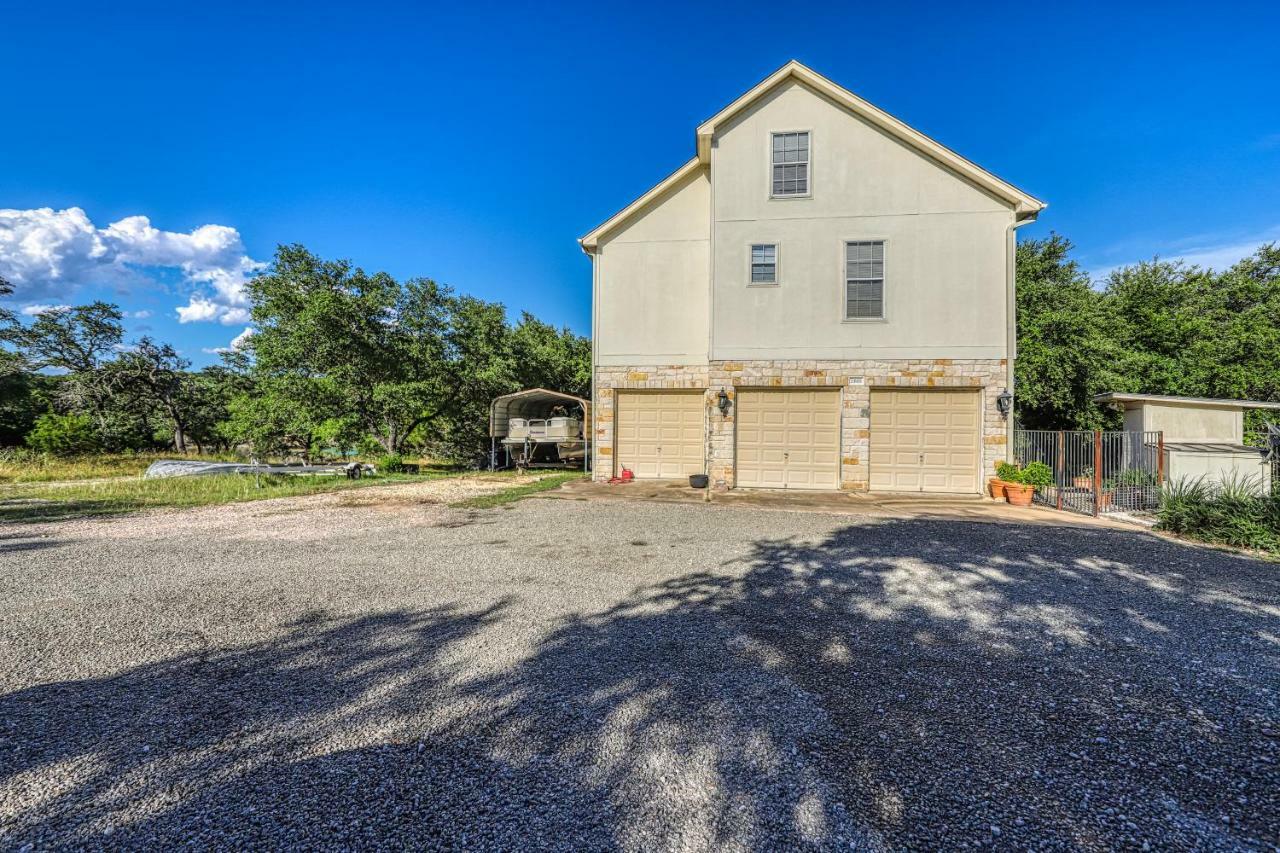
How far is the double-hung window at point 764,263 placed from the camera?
1209cm

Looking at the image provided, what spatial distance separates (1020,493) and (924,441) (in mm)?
2020

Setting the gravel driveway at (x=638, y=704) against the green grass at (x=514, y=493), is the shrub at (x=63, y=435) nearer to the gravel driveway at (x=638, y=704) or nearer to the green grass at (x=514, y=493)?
the green grass at (x=514, y=493)

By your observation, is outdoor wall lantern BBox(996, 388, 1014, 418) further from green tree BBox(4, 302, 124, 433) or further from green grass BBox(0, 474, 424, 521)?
green tree BBox(4, 302, 124, 433)

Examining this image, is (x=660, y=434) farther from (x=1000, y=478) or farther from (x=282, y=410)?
(x=282, y=410)

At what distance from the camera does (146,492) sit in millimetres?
11406

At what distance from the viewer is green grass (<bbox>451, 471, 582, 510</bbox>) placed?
33.1 ft

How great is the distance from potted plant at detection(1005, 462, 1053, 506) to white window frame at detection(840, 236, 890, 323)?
13.4ft

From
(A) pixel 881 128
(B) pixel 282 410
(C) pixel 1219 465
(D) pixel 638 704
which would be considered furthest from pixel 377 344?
(C) pixel 1219 465

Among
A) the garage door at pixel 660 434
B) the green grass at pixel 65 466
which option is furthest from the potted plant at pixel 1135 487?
the green grass at pixel 65 466

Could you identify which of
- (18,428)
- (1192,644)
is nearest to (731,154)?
(1192,644)

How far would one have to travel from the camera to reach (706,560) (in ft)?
20.0

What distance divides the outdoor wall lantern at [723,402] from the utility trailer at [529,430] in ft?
15.9

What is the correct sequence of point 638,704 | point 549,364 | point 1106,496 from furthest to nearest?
point 549,364
point 1106,496
point 638,704

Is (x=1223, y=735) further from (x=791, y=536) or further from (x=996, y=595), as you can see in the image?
(x=791, y=536)
